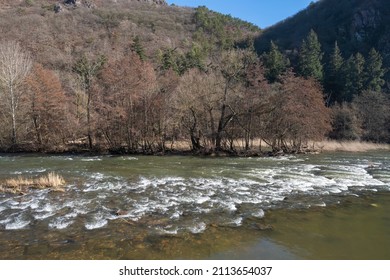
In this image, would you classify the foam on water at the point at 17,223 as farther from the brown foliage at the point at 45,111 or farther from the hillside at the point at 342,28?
the hillside at the point at 342,28

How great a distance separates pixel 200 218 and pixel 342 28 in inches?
4844

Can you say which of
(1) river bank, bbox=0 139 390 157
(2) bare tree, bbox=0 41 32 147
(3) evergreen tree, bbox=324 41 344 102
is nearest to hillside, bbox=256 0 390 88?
(3) evergreen tree, bbox=324 41 344 102

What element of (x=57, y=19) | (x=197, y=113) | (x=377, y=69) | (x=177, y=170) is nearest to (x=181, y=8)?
(x=57, y=19)

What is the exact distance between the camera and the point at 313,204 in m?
14.4

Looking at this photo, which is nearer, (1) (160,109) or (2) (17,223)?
(2) (17,223)

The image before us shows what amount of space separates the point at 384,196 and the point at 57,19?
14098cm

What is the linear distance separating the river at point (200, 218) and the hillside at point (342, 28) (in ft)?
262

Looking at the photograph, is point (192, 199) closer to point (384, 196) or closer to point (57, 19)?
point (384, 196)

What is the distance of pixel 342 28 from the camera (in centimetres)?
11794

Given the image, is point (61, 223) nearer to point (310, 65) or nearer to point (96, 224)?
point (96, 224)

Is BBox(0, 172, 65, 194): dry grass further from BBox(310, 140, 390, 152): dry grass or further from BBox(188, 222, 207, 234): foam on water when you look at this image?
BBox(310, 140, 390, 152): dry grass

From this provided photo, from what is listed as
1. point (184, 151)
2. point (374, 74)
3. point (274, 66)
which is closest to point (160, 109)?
point (184, 151)

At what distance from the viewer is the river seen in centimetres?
→ 930

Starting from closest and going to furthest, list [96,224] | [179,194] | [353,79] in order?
1. [96,224]
2. [179,194]
3. [353,79]
